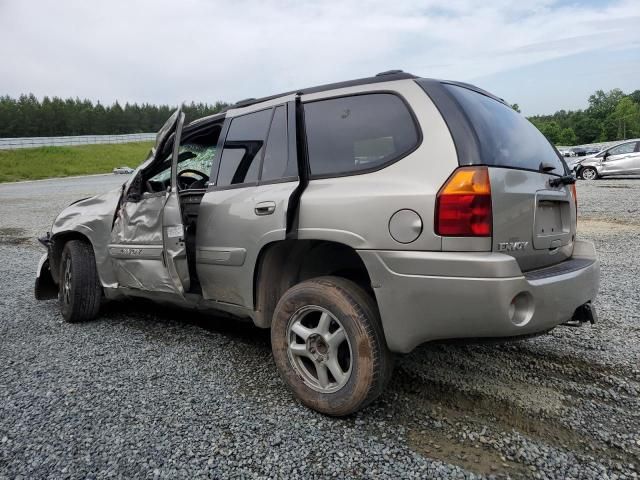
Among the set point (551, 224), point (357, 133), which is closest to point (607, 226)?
point (551, 224)

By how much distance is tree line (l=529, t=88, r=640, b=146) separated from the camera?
284 feet

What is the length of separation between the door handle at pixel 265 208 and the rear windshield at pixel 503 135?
115 centimetres

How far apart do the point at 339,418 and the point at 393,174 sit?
4.31ft

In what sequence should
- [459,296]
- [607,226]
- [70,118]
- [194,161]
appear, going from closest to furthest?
[459,296] → [194,161] → [607,226] → [70,118]

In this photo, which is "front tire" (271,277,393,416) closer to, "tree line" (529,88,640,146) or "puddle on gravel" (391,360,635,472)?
"puddle on gravel" (391,360,635,472)

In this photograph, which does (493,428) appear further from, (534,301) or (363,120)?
(363,120)

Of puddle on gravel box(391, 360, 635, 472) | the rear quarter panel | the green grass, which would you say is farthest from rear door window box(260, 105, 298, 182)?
the green grass

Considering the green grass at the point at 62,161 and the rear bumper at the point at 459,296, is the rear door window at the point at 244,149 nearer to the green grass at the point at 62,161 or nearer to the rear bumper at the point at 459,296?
the rear bumper at the point at 459,296

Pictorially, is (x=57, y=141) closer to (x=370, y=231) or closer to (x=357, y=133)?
(x=357, y=133)

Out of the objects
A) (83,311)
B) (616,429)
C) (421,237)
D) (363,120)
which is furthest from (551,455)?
(83,311)

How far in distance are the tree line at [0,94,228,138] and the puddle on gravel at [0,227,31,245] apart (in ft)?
207

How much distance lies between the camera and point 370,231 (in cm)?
232

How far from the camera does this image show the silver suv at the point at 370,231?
2.16 meters

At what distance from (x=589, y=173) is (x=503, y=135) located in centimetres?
1888
